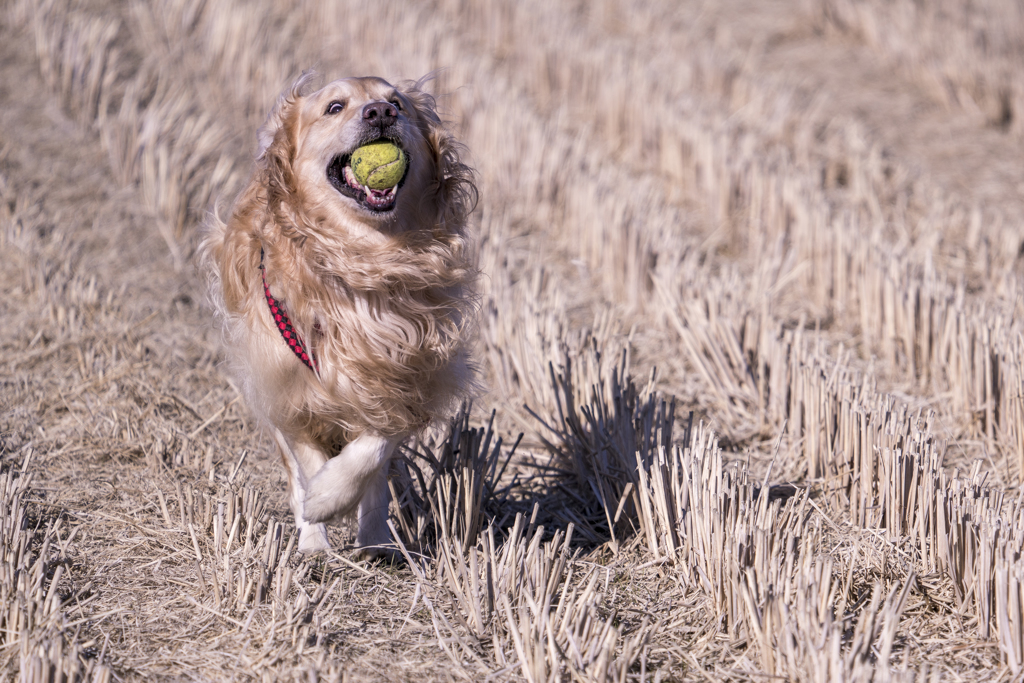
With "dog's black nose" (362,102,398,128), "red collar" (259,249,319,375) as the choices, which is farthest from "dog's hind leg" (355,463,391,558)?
"dog's black nose" (362,102,398,128)

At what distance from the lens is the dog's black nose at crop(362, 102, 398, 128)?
2734 mm

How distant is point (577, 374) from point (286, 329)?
1.24 metres

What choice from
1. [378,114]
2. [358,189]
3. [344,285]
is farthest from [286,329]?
[378,114]

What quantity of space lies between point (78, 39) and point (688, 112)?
392 cm

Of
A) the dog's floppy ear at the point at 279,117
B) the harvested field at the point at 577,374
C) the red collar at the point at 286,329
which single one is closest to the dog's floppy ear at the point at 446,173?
the dog's floppy ear at the point at 279,117

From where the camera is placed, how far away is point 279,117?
2.91 meters

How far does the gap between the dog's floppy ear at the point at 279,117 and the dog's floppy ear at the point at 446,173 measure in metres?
0.30

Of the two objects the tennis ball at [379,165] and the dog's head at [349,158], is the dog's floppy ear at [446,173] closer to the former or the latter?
the dog's head at [349,158]

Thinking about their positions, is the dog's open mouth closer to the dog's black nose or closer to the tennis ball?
the tennis ball

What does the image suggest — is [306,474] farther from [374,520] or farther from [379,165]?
[379,165]

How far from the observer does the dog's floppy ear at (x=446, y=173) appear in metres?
2.87

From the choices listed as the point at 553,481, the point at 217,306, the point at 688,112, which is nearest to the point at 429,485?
the point at 553,481

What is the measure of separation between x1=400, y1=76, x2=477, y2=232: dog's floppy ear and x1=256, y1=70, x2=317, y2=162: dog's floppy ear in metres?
0.30

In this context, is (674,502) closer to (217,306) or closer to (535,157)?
(217,306)
